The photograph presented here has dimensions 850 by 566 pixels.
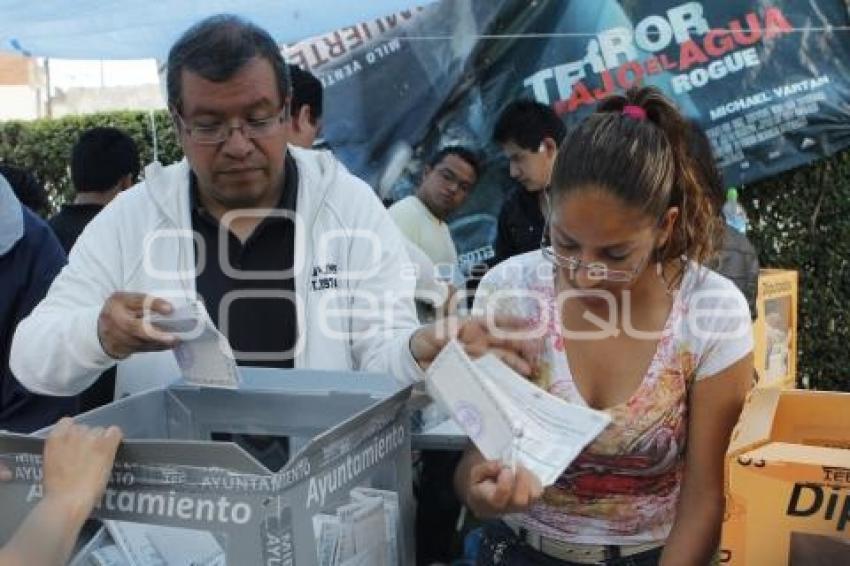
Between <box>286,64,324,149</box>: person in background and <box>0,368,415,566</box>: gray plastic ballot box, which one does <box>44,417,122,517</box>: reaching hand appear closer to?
<box>0,368,415,566</box>: gray plastic ballot box

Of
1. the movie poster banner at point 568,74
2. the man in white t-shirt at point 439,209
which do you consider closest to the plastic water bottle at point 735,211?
the movie poster banner at point 568,74

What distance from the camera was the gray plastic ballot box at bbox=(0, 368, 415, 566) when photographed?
1.01 m

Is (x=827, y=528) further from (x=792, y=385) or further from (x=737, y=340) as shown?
(x=792, y=385)

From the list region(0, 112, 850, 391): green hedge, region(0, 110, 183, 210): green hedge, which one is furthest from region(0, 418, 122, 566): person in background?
region(0, 110, 183, 210): green hedge

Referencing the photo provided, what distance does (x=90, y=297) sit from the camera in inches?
60.6

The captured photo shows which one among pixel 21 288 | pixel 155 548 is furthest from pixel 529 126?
pixel 155 548

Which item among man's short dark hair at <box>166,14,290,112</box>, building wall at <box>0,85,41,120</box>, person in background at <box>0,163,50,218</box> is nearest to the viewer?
man's short dark hair at <box>166,14,290,112</box>

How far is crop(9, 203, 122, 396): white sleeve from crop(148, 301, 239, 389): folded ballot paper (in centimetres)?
13

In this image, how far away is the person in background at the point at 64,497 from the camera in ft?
3.50

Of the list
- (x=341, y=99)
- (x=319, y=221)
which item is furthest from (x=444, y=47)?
(x=319, y=221)

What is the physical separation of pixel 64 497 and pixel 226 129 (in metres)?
0.67

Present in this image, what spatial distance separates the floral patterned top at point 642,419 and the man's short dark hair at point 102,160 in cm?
283

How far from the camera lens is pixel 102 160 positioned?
3.93 m

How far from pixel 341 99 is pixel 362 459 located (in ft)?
13.8
